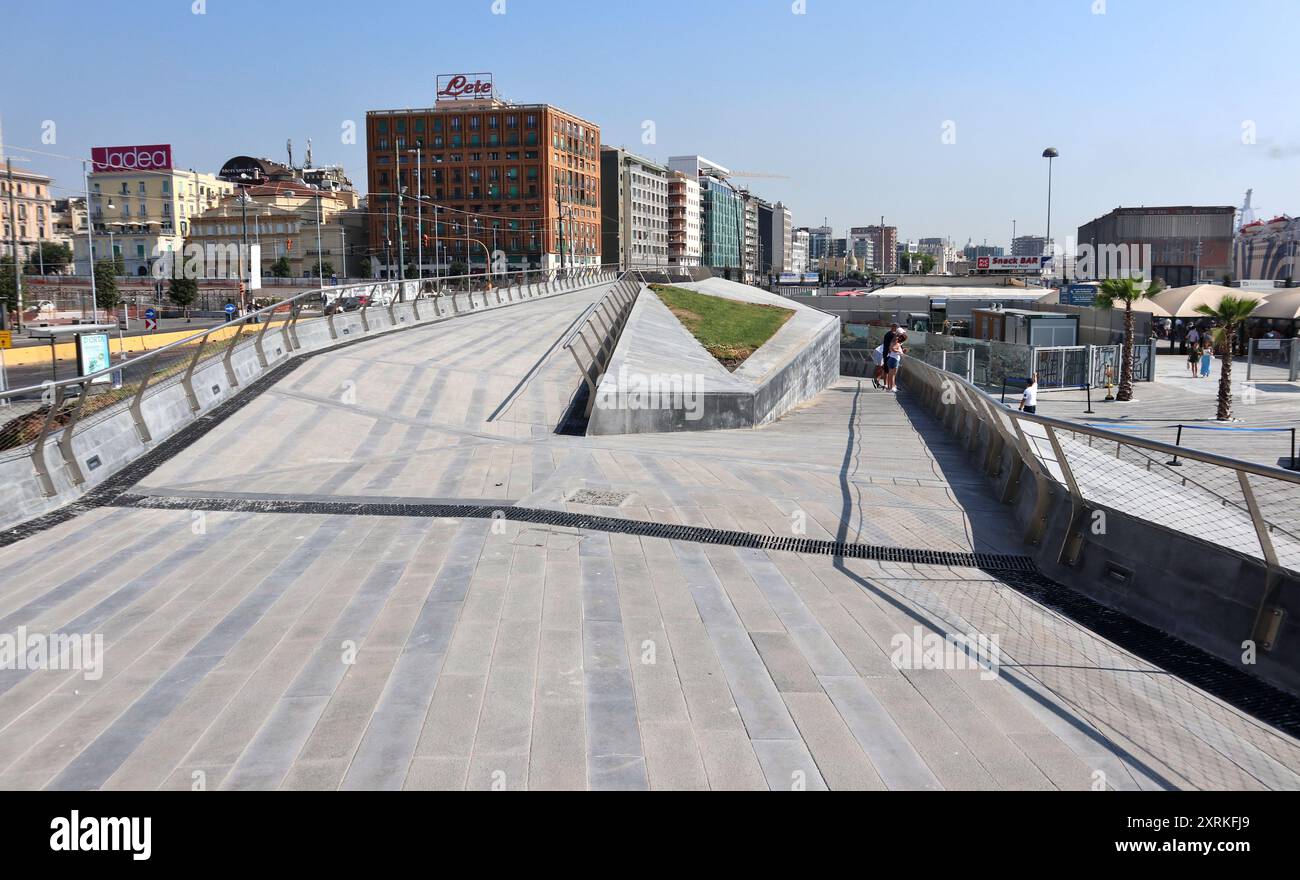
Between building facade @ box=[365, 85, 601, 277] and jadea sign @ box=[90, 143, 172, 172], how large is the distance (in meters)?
20.7

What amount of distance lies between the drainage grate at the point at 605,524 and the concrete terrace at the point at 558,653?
120 mm

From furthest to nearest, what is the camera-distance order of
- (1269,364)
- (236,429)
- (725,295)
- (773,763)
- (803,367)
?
(725,295)
(1269,364)
(803,367)
(236,429)
(773,763)

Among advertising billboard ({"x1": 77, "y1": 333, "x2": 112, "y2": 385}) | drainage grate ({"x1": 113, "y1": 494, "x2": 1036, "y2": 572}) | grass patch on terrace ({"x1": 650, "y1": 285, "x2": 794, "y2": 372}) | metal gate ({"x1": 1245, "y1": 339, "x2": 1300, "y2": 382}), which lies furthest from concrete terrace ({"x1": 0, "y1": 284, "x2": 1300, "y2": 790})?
metal gate ({"x1": 1245, "y1": 339, "x2": 1300, "y2": 382})

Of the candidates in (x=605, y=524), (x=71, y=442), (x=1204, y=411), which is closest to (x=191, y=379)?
(x=71, y=442)

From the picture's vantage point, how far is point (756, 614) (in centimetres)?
631

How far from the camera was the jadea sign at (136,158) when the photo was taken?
99.6m

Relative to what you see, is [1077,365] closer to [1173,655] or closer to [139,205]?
[1173,655]

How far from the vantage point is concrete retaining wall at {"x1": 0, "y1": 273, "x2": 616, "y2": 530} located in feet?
27.7

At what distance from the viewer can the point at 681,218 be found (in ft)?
511

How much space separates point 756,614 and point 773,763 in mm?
2066

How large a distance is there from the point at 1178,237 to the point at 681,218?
78.4 m

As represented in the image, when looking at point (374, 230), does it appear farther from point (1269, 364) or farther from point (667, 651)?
point (667, 651)

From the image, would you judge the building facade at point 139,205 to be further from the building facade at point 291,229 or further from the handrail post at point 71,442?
the handrail post at point 71,442
